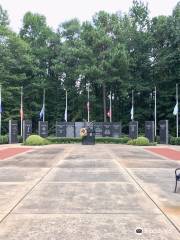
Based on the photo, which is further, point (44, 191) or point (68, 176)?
point (68, 176)

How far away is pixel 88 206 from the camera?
1016 centimetres

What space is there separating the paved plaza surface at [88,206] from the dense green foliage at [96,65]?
1836 inches

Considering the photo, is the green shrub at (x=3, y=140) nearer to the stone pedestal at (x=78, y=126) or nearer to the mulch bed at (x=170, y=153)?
the stone pedestal at (x=78, y=126)

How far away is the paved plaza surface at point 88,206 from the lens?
765 cm

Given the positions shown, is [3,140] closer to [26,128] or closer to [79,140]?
[26,128]

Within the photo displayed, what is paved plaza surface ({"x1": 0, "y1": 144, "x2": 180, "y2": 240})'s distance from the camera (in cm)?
765

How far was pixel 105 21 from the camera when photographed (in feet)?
220

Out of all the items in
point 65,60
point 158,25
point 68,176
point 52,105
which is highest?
point 158,25

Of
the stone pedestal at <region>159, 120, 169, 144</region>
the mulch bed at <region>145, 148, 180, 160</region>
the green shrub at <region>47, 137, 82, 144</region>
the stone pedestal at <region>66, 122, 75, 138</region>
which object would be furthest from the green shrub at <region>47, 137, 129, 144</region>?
the mulch bed at <region>145, 148, 180, 160</region>

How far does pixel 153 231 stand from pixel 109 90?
203 ft

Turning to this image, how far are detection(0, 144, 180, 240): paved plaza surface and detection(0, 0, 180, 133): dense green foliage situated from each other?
46634 millimetres

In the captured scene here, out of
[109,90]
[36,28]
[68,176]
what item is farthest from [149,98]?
[68,176]

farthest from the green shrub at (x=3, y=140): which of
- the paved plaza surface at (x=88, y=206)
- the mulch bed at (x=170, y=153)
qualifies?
the paved plaza surface at (x=88, y=206)

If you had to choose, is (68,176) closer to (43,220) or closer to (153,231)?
(43,220)
